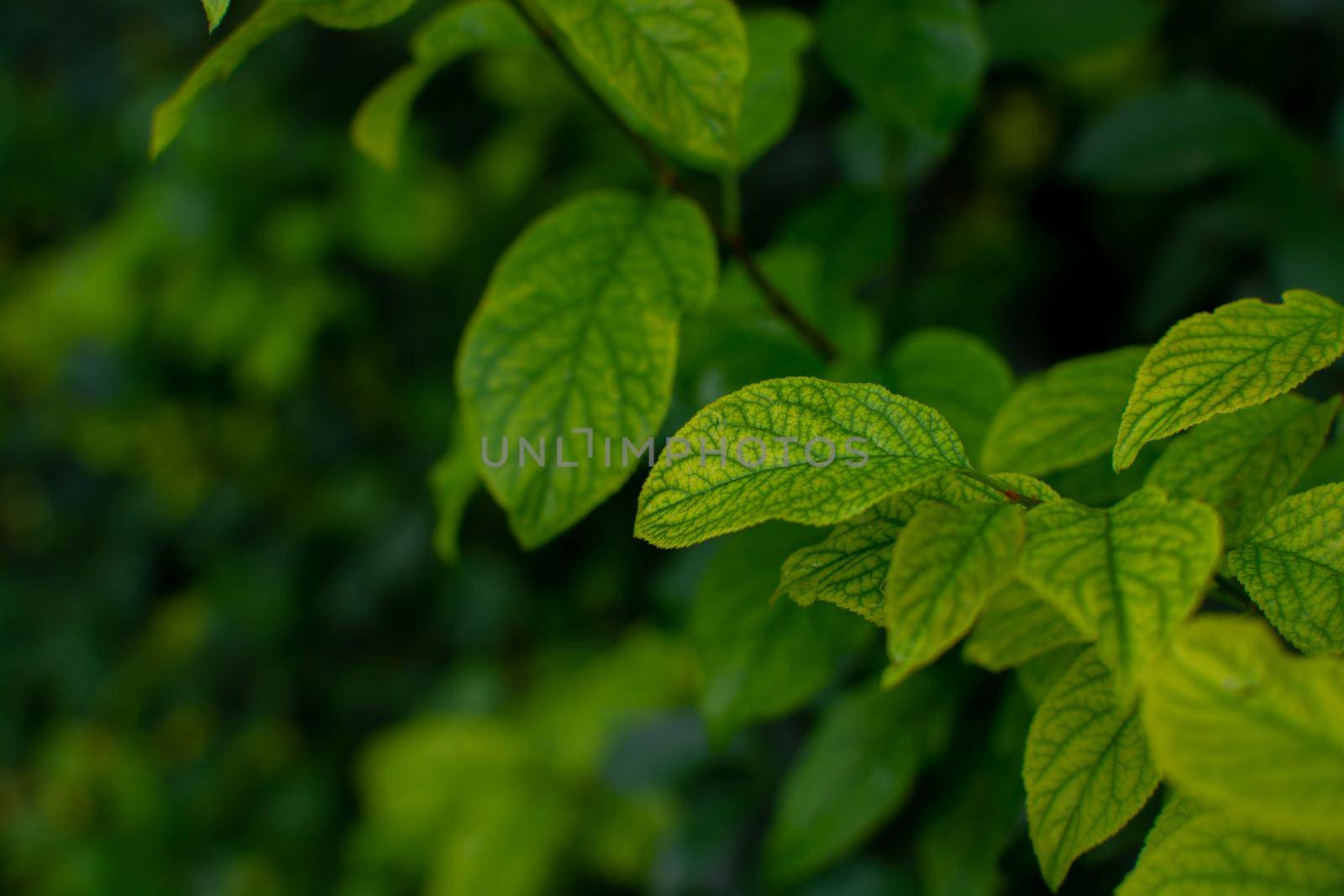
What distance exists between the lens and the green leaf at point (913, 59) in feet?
2.27

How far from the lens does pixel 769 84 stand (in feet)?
2.28

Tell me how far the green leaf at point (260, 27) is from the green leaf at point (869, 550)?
334 mm

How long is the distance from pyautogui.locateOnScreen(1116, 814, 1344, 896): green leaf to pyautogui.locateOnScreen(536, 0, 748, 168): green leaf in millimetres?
362

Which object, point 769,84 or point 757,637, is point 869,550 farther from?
point 769,84

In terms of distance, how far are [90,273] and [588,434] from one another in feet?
5.55

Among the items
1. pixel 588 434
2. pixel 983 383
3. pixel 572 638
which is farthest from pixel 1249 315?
pixel 572 638

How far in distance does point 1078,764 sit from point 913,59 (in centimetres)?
51

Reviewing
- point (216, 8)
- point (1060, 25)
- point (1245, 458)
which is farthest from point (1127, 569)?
point (1060, 25)

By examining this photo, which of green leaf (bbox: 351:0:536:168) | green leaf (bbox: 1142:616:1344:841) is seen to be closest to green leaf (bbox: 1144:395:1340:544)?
green leaf (bbox: 1142:616:1344:841)

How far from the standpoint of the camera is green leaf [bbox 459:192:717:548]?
0.52 metres

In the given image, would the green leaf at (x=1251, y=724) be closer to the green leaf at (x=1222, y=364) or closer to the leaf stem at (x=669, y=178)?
the green leaf at (x=1222, y=364)

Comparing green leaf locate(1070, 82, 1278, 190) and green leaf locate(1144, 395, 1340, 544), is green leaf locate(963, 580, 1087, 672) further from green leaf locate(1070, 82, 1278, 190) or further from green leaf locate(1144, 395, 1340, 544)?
green leaf locate(1070, 82, 1278, 190)

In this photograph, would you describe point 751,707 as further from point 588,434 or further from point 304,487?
point 304,487

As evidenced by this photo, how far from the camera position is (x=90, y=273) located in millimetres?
1833
